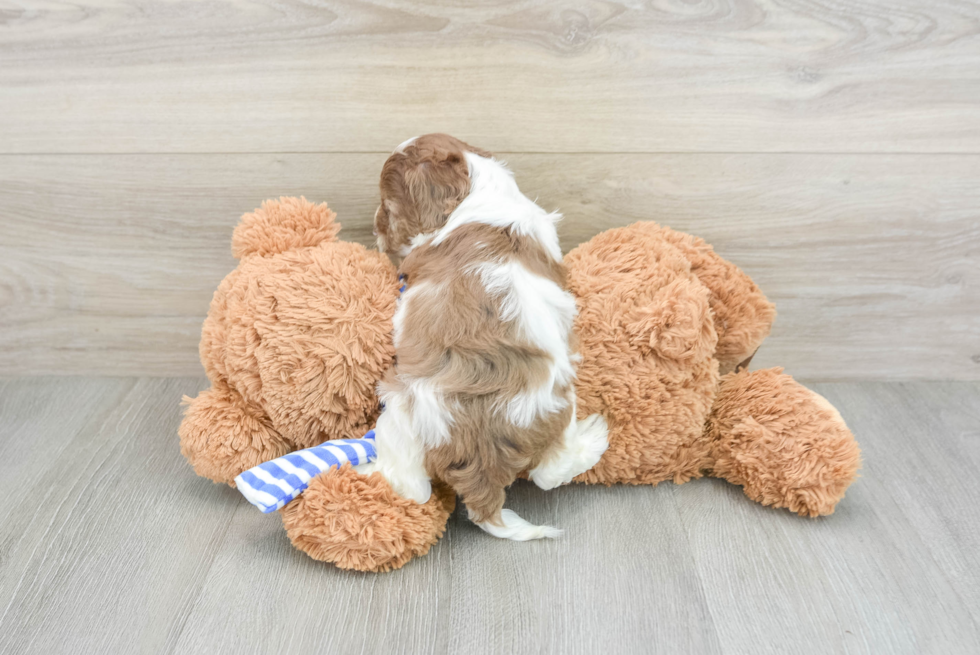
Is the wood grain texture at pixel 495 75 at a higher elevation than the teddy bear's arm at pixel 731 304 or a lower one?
higher

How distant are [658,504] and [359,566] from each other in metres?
0.43

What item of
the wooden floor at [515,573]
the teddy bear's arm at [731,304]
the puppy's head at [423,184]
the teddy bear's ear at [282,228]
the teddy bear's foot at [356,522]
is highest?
the puppy's head at [423,184]

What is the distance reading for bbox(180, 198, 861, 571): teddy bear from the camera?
85 centimetres

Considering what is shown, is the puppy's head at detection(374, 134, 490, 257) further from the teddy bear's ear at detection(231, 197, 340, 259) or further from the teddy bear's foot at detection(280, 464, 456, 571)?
the teddy bear's foot at detection(280, 464, 456, 571)

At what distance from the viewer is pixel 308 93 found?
104cm

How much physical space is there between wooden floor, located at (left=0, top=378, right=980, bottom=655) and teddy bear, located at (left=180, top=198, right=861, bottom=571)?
0.05m

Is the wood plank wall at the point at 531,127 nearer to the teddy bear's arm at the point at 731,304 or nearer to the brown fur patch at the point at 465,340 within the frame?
the teddy bear's arm at the point at 731,304

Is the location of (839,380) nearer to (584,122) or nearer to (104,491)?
(584,122)

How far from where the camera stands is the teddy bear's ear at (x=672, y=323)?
0.90 meters

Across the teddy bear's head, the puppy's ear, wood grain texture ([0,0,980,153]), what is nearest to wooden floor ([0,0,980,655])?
wood grain texture ([0,0,980,153])

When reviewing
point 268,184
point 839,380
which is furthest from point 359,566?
point 839,380

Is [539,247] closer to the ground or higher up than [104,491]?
higher up

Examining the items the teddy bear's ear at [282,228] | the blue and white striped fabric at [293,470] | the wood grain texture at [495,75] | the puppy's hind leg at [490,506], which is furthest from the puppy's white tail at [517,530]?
the wood grain texture at [495,75]

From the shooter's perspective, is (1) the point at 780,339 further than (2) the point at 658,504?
Yes
